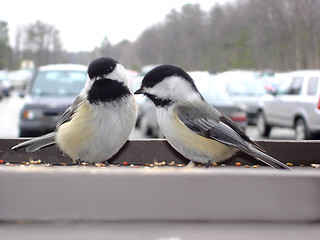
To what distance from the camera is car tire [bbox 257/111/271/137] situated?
36.0 ft

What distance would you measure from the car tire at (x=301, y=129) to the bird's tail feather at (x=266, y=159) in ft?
24.8

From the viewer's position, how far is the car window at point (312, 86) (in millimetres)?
8656

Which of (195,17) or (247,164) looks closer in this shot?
(247,164)

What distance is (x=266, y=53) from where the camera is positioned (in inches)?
1810

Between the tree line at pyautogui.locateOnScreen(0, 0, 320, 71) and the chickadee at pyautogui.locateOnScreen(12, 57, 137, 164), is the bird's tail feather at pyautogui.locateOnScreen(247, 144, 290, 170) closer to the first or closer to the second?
the chickadee at pyautogui.locateOnScreen(12, 57, 137, 164)

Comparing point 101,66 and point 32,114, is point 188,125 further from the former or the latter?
point 32,114

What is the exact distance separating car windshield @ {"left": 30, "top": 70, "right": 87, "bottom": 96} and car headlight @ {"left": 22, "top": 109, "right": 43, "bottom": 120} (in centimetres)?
26

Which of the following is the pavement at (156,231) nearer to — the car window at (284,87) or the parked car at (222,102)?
the parked car at (222,102)

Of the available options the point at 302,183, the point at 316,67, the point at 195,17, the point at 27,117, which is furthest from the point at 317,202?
the point at 195,17

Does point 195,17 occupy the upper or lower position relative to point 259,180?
upper

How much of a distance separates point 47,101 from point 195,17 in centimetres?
4561

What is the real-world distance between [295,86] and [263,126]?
1962mm

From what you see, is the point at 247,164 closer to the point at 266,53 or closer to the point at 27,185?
the point at 27,185

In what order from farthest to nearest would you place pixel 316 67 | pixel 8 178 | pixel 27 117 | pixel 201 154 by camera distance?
pixel 316 67, pixel 27 117, pixel 201 154, pixel 8 178
